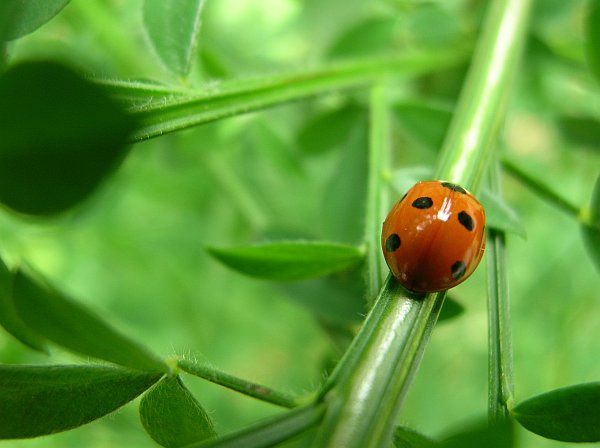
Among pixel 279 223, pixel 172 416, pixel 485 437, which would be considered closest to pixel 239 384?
pixel 172 416

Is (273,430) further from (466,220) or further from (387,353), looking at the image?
(466,220)

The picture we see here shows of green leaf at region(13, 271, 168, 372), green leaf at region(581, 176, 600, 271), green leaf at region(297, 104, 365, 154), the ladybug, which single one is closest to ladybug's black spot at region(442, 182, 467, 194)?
the ladybug

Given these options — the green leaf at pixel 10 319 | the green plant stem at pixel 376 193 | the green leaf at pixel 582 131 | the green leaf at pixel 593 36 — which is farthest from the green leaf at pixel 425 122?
the green leaf at pixel 10 319

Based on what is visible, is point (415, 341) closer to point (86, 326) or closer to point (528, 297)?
point (86, 326)

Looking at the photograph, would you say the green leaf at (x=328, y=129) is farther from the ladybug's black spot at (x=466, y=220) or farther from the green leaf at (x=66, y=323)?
the green leaf at (x=66, y=323)

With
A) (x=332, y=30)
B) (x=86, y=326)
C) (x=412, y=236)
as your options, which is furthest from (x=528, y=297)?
(x=86, y=326)

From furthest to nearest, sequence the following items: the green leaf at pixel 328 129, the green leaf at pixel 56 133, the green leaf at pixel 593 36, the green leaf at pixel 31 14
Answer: the green leaf at pixel 328 129, the green leaf at pixel 593 36, the green leaf at pixel 31 14, the green leaf at pixel 56 133
